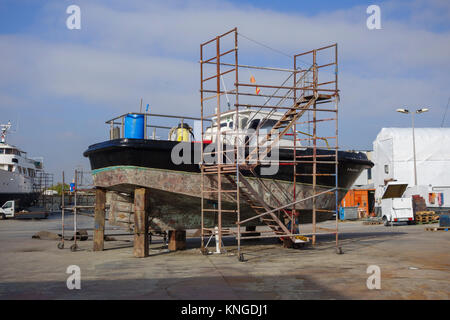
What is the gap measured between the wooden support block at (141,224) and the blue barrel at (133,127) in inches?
53.1

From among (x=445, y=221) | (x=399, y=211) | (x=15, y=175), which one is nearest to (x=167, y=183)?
(x=445, y=221)

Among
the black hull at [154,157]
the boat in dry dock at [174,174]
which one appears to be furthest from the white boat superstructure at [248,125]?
the black hull at [154,157]

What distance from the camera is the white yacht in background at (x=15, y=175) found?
36.3 m

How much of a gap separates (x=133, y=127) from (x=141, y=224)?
7.86ft

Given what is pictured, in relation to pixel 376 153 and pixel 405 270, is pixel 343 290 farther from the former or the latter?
pixel 376 153

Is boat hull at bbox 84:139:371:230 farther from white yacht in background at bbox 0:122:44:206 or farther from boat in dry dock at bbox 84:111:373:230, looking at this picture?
white yacht in background at bbox 0:122:44:206

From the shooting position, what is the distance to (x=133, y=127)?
10836 millimetres

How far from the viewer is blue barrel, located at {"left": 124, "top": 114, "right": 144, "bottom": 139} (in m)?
10.8

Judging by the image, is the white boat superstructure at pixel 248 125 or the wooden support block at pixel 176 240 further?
the white boat superstructure at pixel 248 125

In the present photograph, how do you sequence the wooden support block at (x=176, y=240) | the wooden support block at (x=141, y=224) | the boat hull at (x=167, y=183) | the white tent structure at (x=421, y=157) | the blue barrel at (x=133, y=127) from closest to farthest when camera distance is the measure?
the wooden support block at (x=141, y=224) → the boat hull at (x=167, y=183) → the blue barrel at (x=133, y=127) → the wooden support block at (x=176, y=240) → the white tent structure at (x=421, y=157)

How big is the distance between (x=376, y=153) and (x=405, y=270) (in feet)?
99.4

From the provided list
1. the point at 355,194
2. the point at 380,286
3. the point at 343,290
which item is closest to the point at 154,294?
the point at 343,290

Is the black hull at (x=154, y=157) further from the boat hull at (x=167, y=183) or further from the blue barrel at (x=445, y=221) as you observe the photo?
the blue barrel at (x=445, y=221)

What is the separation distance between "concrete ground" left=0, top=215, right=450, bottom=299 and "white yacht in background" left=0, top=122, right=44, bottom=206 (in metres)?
26.8
